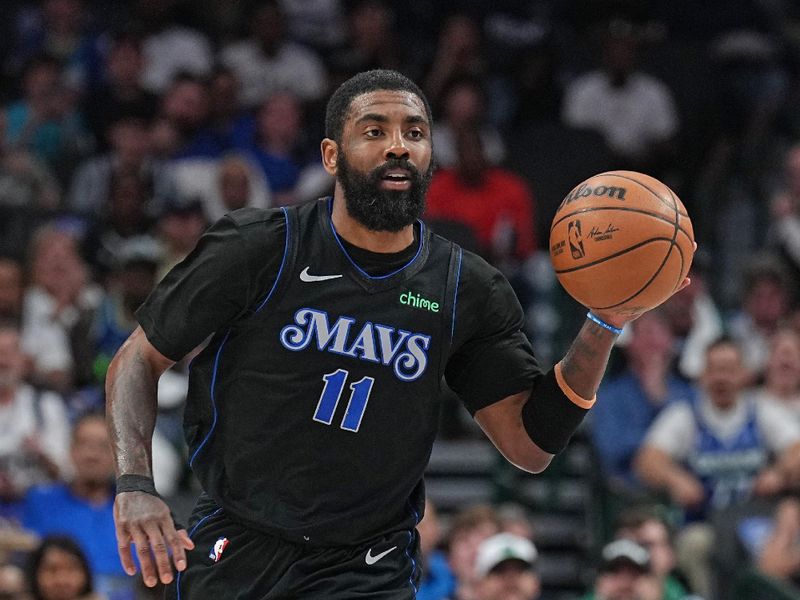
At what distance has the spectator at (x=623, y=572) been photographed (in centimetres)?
771

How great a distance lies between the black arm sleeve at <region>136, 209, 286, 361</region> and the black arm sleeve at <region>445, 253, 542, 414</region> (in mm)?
619

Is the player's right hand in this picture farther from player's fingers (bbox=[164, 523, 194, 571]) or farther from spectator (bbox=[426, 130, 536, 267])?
spectator (bbox=[426, 130, 536, 267])

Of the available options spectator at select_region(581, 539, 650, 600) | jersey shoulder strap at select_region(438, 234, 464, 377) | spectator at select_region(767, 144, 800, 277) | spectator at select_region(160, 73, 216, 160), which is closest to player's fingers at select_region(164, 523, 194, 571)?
jersey shoulder strap at select_region(438, 234, 464, 377)

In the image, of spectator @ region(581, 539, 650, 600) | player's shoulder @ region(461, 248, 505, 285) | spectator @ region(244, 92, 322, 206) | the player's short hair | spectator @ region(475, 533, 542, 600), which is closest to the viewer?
the player's short hair

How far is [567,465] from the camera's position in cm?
1031

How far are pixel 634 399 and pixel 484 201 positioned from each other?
218 cm

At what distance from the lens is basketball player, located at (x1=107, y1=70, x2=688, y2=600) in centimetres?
434

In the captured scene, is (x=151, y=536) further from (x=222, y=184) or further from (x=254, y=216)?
(x=222, y=184)

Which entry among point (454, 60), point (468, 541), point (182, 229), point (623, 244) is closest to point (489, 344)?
point (623, 244)

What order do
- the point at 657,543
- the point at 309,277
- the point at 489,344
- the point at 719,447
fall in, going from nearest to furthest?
the point at 309,277 < the point at 489,344 < the point at 657,543 < the point at 719,447

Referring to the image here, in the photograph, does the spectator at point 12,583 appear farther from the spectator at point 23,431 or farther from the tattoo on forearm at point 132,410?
the tattoo on forearm at point 132,410

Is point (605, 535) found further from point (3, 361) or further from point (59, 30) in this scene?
point (59, 30)

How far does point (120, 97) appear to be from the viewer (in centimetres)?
1193

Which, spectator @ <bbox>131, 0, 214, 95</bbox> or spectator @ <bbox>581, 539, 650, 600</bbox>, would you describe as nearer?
spectator @ <bbox>581, 539, 650, 600</bbox>
